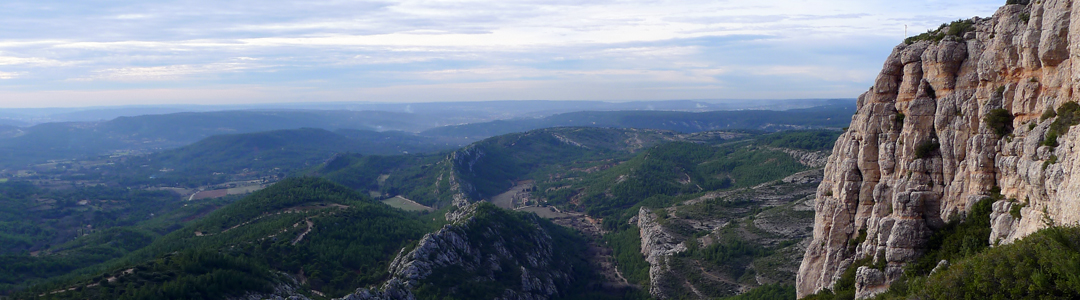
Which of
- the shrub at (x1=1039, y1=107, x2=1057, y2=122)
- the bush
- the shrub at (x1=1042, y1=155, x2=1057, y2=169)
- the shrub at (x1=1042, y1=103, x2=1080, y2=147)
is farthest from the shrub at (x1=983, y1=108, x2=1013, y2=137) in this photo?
the bush

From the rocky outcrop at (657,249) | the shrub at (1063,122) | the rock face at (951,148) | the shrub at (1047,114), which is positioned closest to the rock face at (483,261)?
the rocky outcrop at (657,249)

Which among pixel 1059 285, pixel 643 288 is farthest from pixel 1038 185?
pixel 643 288

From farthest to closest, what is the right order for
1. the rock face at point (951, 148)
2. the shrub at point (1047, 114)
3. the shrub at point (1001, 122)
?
1. the shrub at point (1001, 122)
2. the shrub at point (1047, 114)
3. the rock face at point (951, 148)

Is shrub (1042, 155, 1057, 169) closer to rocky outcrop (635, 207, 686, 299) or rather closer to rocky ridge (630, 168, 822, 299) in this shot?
rocky ridge (630, 168, 822, 299)

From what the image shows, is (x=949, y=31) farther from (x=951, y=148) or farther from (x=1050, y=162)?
(x=1050, y=162)

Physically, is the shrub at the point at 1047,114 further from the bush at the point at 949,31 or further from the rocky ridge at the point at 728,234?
the rocky ridge at the point at 728,234

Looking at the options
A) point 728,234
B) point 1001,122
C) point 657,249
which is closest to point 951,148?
point 1001,122

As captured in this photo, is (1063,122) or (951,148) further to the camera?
(951,148)
